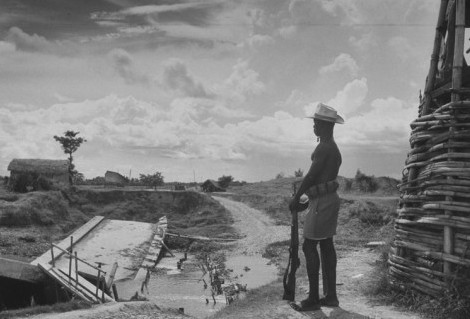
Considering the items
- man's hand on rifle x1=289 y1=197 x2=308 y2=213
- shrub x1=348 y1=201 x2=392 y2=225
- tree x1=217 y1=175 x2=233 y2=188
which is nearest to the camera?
man's hand on rifle x1=289 y1=197 x2=308 y2=213

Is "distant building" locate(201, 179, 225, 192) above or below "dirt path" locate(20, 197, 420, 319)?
above

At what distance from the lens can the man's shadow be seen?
5877 millimetres

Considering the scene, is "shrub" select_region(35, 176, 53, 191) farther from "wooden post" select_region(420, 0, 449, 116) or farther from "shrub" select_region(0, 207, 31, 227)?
"wooden post" select_region(420, 0, 449, 116)

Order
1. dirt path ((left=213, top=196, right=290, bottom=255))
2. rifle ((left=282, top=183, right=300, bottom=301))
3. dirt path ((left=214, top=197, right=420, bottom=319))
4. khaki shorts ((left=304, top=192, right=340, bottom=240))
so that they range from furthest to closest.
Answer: dirt path ((left=213, top=196, right=290, bottom=255))
rifle ((left=282, top=183, right=300, bottom=301))
khaki shorts ((left=304, top=192, right=340, bottom=240))
dirt path ((left=214, top=197, right=420, bottom=319))

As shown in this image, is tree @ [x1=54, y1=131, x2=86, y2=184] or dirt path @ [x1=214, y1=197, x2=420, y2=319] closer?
dirt path @ [x1=214, y1=197, x2=420, y2=319]

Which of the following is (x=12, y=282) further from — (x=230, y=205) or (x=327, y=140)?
(x=230, y=205)

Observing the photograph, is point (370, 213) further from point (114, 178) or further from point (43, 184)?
point (114, 178)

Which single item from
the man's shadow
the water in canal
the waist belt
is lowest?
the water in canal

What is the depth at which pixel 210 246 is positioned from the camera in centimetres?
2242

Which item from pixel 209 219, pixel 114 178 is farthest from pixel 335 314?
pixel 114 178

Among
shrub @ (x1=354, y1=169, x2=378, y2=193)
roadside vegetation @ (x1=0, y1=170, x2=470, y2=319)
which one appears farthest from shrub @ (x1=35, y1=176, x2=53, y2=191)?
shrub @ (x1=354, y1=169, x2=378, y2=193)

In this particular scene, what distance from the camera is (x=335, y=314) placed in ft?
19.7

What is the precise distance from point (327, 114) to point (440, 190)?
5.67 feet

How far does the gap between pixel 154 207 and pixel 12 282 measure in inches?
1066
